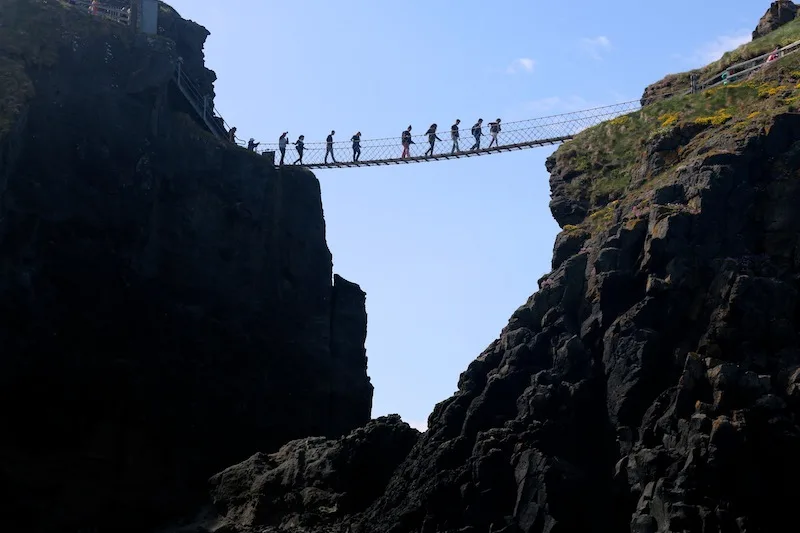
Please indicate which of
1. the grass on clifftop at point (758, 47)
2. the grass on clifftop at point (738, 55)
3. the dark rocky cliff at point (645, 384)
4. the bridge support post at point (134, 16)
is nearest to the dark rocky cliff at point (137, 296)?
the bridge support post at point (134, 16)

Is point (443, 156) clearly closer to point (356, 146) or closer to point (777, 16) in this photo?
point (356, 146)

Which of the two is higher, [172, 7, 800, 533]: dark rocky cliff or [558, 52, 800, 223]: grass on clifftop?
[558, 52, 800, 223]: grass on clifftop

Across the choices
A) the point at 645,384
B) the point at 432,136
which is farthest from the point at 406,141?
the point at 645,384

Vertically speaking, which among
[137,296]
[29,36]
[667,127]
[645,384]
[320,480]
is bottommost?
[320,480]

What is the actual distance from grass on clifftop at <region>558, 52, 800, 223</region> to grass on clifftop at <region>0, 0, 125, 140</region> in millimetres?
27924

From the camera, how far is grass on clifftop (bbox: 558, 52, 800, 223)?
3152 inches

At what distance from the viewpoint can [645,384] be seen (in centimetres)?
7131

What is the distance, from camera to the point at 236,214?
94.2 meters

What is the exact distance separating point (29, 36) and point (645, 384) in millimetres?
39617

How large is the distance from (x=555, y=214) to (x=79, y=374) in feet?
84.9

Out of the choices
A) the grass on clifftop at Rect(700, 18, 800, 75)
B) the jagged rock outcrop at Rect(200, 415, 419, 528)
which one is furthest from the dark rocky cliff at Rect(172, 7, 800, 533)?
the grass on clifftop at Rect(700, 18, 800, 75)

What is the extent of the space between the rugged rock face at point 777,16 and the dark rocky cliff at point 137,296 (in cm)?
2810

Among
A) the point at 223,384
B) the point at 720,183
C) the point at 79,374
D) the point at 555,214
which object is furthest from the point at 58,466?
the point at 720,183

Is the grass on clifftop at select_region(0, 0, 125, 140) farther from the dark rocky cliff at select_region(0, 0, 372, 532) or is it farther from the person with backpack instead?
the person with backpack
